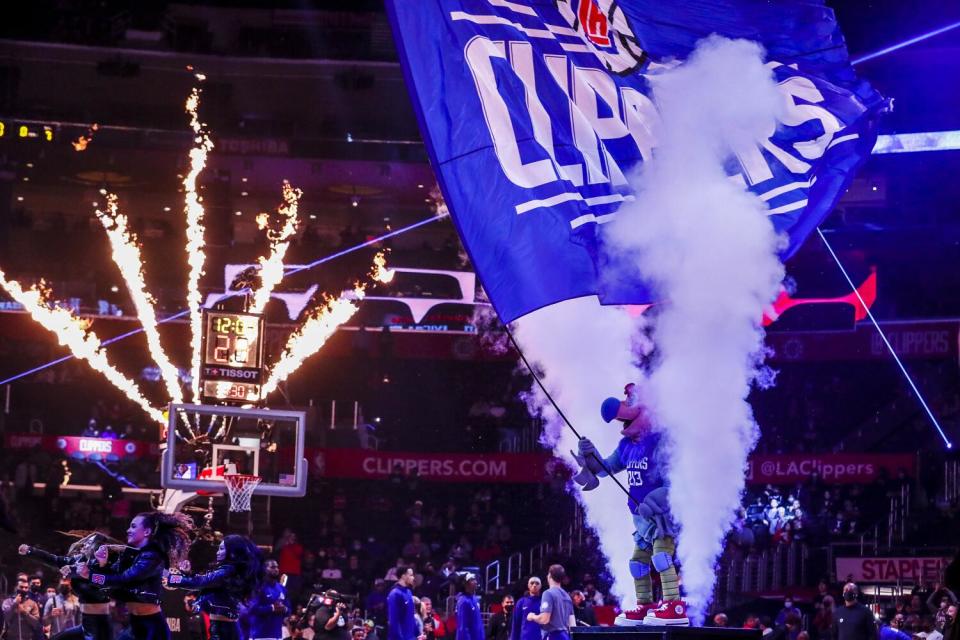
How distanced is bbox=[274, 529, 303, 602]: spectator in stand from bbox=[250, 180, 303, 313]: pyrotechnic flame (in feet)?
23.1

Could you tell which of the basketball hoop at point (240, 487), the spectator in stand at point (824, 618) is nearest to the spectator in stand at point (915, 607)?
the spectator in stand at point (824, 618)

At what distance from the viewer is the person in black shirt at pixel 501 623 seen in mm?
15117

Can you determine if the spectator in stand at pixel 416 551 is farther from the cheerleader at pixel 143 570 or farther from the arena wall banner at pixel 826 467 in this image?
the cheerleader at pixel 143 570

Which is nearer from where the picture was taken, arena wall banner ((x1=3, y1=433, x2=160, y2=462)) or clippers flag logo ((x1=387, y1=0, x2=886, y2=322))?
clippers flag logo ((x1=387, y1=0, x2=886, y2=322))

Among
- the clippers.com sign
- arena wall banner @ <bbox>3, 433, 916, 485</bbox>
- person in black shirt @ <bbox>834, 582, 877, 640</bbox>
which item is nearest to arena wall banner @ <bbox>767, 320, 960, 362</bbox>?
arena wall banner @ <bbox>3, 433, 916, 485</bbox>

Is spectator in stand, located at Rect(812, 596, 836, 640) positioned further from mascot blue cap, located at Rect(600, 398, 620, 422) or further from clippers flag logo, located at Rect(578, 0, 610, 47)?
clippers flag logo, located at Rect(578, 0, 610, 47)

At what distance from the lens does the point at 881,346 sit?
103 ft

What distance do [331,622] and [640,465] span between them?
505 centimetres

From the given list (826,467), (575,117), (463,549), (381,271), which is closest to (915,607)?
(826,467)

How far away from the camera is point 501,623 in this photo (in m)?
15.3

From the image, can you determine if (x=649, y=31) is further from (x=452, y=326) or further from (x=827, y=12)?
(x=452, y=326)

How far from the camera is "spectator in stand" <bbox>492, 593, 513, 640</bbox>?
49.6 ft

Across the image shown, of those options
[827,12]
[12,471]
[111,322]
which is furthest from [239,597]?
[111,322]

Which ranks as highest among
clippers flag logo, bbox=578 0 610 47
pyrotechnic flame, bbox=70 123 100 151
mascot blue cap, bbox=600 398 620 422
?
pyrotechnic flame, bbox=70 123 100 151
